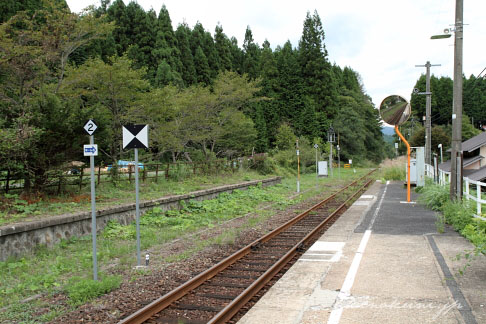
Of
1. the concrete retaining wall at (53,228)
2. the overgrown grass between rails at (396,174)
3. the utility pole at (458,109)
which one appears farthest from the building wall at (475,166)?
the concrete retaining wall at (53,228)

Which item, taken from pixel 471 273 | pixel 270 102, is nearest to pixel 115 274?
pixel 471 273

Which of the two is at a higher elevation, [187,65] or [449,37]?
[187,65]

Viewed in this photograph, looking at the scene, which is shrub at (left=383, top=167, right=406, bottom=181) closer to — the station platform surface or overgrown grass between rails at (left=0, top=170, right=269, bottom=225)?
overgrown grass between rails at (left=0, top=170, right=269, bottom=225)

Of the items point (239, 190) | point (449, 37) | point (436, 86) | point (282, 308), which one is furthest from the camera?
point (436, 86)

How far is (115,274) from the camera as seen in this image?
7301mm

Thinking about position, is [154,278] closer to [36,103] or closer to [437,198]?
[36,103]

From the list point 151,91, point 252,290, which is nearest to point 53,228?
point 252,290

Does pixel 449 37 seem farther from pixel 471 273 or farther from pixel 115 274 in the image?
pixel 115 274

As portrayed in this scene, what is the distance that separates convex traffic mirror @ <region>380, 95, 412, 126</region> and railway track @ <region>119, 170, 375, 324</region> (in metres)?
5.20

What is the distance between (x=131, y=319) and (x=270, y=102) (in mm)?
57299

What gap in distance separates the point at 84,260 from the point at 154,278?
6.48 feet

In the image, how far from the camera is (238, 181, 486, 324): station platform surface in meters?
5.04

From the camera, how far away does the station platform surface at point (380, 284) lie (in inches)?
198

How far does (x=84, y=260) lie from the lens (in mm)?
8172
